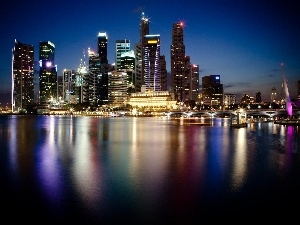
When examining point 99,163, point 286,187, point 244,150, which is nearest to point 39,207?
point 99,163

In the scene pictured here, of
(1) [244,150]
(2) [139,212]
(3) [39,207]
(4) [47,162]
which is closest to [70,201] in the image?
(3) [39,207]

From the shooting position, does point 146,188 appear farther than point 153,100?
No

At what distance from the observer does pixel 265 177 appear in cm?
1967

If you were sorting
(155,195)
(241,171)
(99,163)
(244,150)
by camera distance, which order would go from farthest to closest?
(244,150) < (99,163) < (241,171) < (155,195)

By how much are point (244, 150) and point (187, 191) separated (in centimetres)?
1868

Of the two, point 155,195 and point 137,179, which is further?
point 137,179

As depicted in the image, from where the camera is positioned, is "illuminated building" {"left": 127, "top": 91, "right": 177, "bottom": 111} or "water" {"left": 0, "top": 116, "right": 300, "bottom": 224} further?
"illuminated building" {"left": 127, "top": 91, "right": 177, "bottom": 111}

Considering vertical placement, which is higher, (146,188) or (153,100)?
(153,100)

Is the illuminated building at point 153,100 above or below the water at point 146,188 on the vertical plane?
above

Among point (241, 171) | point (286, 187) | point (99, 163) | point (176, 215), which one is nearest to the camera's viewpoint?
point (176, 215)

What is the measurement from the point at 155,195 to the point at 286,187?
285 inches

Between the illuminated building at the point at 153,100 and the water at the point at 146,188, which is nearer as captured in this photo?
the water at the point at 146,188

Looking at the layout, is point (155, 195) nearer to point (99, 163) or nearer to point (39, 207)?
point (39, 207)

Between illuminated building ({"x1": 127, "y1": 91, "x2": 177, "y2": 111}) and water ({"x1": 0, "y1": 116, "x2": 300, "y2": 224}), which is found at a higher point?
illuminated building ({"x1": 127, "y1": 91, "x2": 177, "y2": 111})
